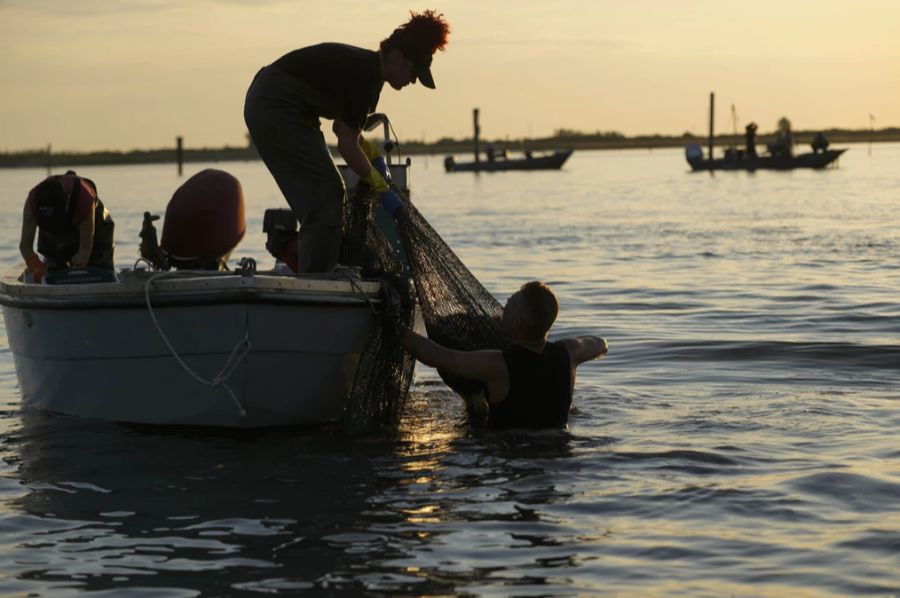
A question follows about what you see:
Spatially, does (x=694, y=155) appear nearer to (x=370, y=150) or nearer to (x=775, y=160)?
(x=775, y=160)

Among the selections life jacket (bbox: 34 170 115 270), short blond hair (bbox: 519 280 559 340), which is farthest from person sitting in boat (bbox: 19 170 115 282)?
short blond hair (bbox: 519 280 559 340)

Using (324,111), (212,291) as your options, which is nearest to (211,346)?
(212,291)

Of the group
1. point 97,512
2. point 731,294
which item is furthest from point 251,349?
point 731,294

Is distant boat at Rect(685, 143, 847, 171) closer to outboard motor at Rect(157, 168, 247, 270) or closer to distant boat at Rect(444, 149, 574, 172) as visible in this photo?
distant boat at Rect(444, 149, 574, 172)

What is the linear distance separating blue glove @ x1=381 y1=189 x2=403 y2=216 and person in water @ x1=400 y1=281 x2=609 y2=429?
799mm

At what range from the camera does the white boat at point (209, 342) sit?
302 inches

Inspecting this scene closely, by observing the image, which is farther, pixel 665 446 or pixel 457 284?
pixel 457 284

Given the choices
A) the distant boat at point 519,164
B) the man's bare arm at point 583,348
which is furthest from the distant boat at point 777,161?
the man's bare arm at point 583,348

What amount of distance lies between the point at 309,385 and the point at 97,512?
1569 millimetres

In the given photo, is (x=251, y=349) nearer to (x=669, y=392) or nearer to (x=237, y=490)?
(x=237, y=490)

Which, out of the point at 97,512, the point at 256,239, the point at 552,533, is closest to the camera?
the point at 552,533

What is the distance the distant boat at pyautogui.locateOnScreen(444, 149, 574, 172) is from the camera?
8662 centimetres

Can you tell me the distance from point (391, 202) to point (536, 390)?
4.56 feet

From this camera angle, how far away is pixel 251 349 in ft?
25.4
